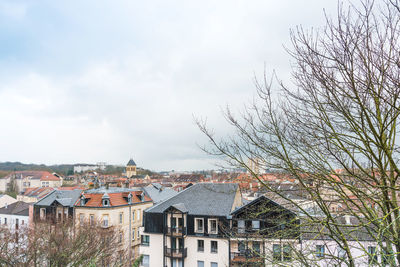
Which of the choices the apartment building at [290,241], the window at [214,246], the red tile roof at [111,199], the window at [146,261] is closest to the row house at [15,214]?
the red tile roof at [111,199]

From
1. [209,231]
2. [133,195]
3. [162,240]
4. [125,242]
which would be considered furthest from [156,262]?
[133,195]

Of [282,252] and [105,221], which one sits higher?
[282,252]

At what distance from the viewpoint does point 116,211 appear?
1168 inches

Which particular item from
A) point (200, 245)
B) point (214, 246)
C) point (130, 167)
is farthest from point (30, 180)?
point (214, 246)

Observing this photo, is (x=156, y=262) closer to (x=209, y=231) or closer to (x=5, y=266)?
(x=209, y=231)

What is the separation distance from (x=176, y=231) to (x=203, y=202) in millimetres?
3185

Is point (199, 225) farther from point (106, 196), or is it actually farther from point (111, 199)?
Answer: point (106, 196)

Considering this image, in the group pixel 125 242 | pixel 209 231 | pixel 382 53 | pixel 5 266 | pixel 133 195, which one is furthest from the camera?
pixel 133 195

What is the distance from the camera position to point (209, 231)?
75.0 feet

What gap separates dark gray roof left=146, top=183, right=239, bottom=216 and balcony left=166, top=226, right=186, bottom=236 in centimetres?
149

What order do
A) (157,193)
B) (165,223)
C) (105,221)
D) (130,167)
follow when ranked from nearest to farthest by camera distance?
(165,223) < (105,221) < (157,193) < (130,167)

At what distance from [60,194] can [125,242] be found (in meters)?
9.94

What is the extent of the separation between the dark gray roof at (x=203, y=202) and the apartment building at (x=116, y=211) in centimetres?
630

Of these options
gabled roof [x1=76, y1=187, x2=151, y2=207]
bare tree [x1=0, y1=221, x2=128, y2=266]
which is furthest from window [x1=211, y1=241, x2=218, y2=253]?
gabled roof [x1=76, y1=187, x2=151, y2=207]
